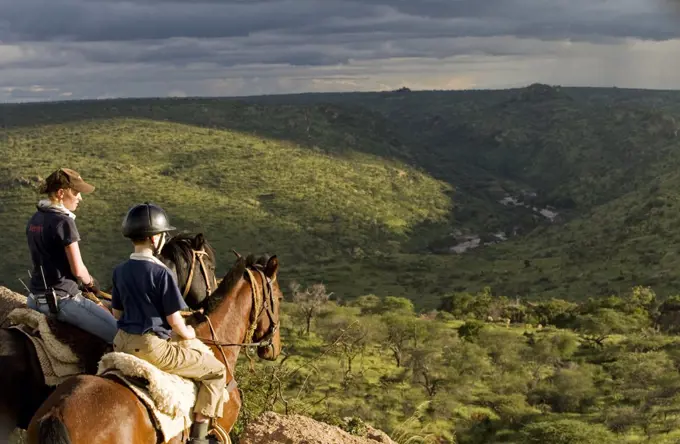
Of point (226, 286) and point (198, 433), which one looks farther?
point (226, 286)

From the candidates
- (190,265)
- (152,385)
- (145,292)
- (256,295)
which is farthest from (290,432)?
(145,292)

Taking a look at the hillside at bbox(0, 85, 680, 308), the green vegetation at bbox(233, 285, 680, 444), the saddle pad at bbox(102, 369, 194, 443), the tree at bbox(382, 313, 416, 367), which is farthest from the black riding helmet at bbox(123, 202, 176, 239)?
the hillside at bbox(0, 85, 680, 308)

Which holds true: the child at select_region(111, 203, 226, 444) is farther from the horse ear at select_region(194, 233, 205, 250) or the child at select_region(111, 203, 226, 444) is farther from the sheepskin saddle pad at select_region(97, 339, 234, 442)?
the horse ear at select_region(194, 233, 205, 250)

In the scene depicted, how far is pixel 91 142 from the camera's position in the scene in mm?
154250

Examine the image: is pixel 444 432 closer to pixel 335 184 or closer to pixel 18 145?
pixel 335 184

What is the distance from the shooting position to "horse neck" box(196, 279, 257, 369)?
27.3ft

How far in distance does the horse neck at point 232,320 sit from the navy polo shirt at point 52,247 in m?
1.86

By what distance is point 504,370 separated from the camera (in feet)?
147

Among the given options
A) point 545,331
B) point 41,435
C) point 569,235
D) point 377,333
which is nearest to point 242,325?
point 41,435

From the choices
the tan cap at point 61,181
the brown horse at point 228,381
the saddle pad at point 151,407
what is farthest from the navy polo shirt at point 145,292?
the tan cap at point 61,181

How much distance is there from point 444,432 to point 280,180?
12024 centimetres

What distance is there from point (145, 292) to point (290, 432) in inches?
172

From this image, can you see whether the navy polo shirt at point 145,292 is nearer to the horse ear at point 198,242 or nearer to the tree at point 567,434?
the horse ear at point 198,242

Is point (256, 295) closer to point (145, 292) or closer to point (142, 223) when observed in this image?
point (145, 292)
